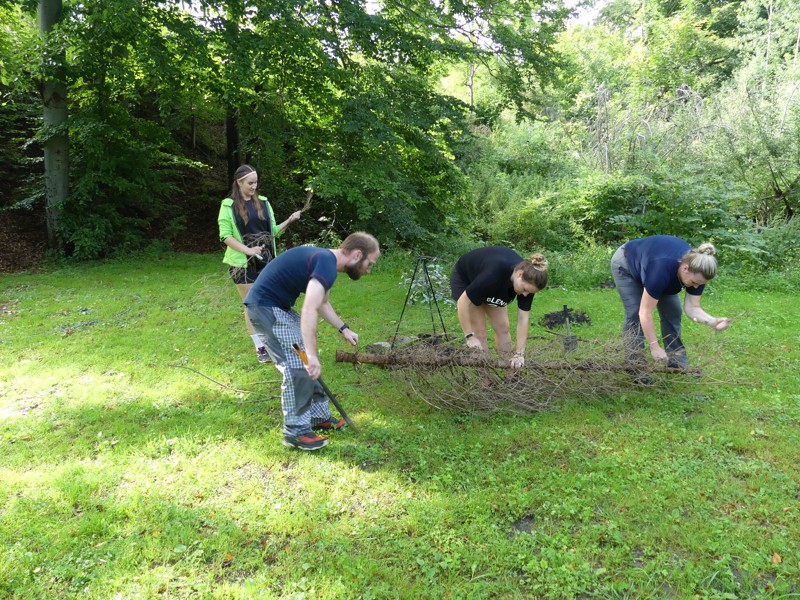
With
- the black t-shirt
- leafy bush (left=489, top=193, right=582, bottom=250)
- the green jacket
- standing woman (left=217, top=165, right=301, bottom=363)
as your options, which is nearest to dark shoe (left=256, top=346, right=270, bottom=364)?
standing woman (left=217, top=165, right=301, bottom=363)

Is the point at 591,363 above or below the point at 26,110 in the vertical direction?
below

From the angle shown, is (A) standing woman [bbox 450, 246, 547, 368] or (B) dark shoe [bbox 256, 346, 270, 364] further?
(B) dark shoe [bbox 256, 346, 270, 364]

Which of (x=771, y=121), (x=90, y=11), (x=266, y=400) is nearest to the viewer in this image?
(x=266, y=400)

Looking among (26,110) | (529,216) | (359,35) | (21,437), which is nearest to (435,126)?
(359,35)

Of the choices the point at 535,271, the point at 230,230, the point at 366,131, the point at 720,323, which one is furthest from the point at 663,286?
the point at 366,131

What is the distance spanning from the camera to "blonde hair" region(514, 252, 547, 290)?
327 cm

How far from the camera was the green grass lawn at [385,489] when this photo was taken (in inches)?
87.8

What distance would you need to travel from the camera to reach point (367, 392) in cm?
419

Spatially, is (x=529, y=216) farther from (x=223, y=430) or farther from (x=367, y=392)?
(x=223, y=430)

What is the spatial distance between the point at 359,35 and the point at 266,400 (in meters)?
6.93

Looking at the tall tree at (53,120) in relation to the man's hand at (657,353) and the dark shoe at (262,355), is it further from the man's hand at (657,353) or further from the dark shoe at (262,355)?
the man's hand at (657,353)

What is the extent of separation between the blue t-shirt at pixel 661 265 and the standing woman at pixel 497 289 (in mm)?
748

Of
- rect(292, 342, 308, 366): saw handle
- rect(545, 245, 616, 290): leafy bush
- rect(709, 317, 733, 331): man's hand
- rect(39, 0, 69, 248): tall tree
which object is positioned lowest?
rect(545, 245, 616, 290): leafy bush

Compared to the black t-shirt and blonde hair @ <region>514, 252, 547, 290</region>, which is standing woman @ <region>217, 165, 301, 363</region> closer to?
the black t-shirt
